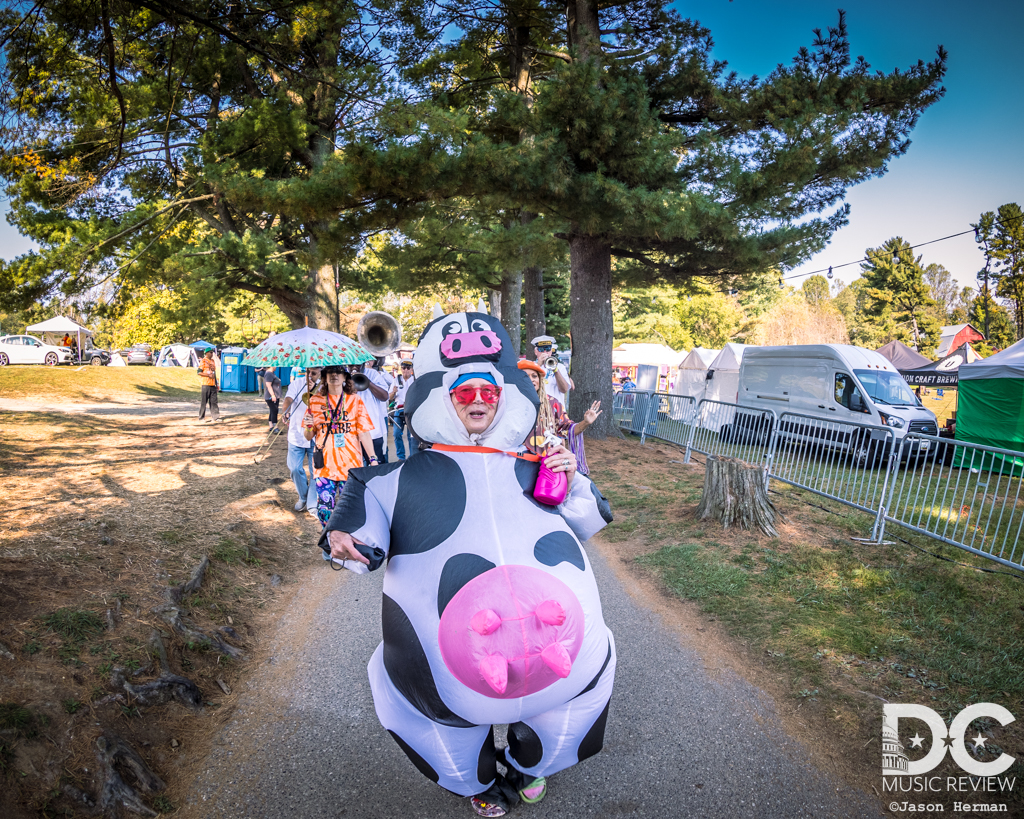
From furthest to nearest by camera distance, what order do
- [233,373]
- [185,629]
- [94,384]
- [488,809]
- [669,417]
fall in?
1. [233,373]
2. [94,384]
3. [669,417]
4. [185,629]
5. [488,809]

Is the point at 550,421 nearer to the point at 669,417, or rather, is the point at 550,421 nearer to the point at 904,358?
the point at 669,417

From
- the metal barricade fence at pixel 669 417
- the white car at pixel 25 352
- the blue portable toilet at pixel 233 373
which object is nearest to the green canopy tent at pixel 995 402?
the metal barricade fence at pixel 669 417

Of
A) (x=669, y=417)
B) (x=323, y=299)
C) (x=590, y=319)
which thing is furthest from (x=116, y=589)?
(x=323, y=299)

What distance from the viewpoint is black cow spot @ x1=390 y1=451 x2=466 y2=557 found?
8.13 feet

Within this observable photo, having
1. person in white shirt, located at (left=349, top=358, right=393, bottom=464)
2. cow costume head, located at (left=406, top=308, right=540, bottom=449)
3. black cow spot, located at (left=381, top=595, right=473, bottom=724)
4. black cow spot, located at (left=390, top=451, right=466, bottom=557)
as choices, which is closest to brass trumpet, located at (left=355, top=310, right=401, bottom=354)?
person in white shirt, located at (left=349, top=358, right=393, bottom=464)

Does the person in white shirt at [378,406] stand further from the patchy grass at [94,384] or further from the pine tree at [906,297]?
the pine tree at [906,297]

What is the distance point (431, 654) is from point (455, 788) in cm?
67

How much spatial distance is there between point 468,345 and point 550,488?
78 centimetres

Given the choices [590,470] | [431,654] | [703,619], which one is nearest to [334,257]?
[590,470]

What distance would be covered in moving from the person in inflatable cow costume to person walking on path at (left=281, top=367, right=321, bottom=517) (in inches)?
144

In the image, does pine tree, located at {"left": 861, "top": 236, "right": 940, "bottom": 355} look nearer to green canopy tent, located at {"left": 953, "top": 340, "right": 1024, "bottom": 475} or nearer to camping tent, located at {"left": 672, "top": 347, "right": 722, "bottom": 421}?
camping tent, located at {"left": 672, "top": 347, "right": 722, "bottom": 421}

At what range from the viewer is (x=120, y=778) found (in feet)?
8.66

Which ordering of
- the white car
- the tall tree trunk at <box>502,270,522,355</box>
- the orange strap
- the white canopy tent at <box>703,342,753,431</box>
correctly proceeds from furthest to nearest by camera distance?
the white car
the tall tree trunk at <box>502,270,522,355</box>
the white canopy tent at <box>703,342,753,431</box>
the orange strap

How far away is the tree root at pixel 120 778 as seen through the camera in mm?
2551
